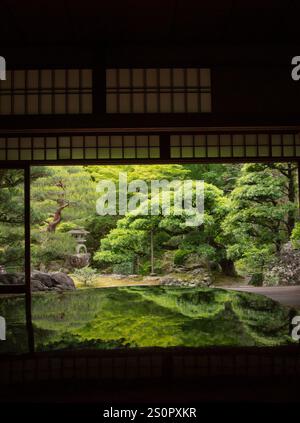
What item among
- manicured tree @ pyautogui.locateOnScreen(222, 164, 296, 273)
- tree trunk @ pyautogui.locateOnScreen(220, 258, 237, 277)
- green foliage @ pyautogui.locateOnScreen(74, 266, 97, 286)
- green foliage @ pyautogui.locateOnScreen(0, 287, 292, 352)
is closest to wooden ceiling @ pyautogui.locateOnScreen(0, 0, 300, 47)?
green foliage @ pyautogui.locateOnScreen(0, 287, 292, 352)

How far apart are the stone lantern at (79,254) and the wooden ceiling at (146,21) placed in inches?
276

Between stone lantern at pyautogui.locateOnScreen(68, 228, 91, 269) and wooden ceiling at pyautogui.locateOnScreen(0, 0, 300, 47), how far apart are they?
23.0 feet

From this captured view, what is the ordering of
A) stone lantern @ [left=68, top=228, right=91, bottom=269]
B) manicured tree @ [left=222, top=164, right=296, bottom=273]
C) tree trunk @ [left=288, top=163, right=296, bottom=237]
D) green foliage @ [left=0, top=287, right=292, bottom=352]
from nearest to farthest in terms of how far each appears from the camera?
1. green foliage @ [left=0, top=287, right=292, bottom=352]
2. manicured tree @ [left=222, top=164, right=296, bottom=273]
3. tree trunk @ [left=288, top=163, right=296, bottom=237]
4. stone lantern @ [left=68, top=228, right=91, bottom=269]

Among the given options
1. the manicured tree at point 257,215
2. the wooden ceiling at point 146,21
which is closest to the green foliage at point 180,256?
the manicured tree at point 257,215

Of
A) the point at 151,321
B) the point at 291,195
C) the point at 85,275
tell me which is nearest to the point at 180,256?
the point at 85,275

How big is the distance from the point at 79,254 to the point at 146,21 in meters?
8.06

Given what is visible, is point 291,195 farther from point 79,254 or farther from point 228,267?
point 79,254

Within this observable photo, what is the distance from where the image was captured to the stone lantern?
12167mm

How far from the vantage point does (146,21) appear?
5180mm

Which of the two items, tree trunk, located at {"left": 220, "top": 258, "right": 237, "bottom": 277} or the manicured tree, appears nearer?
the manicured tree

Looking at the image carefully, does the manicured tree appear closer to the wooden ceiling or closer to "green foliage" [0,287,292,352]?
"green foliage" [0,287,292,352]

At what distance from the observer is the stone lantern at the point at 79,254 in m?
12.2

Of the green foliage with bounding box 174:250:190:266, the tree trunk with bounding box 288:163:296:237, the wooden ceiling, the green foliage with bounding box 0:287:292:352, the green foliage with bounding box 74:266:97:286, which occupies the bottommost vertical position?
the green foliage with bounding box 74:266:97:286
